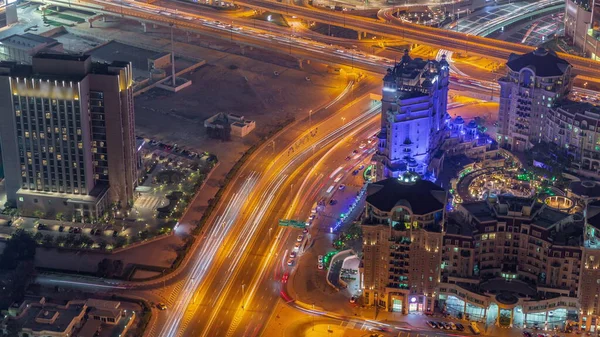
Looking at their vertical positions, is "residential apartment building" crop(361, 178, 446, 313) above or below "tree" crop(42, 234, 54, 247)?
above

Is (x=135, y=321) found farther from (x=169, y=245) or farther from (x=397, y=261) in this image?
(x=397, y=261)

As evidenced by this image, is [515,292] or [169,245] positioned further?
[169,245]

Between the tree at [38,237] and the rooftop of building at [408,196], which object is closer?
the rooftop of building at [408,196]

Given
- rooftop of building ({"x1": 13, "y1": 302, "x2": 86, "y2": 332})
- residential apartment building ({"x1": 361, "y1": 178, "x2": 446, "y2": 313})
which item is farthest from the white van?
rooftop of building ({"x1": 13, "y1": 302, "x2": 86, "y2": 332})

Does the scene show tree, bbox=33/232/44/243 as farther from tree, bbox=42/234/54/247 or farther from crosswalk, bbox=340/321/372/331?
crosswalk, bbox=340/321/372/331

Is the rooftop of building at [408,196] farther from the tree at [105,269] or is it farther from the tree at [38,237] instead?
the tree at [38,237]

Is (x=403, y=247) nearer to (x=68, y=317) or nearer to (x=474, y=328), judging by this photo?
(x=474, y=328)

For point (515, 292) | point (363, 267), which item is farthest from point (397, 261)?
point (515, 292)

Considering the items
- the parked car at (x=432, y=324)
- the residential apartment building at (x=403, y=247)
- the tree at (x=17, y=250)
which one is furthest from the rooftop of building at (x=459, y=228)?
the tree at (x=17, y=250)
